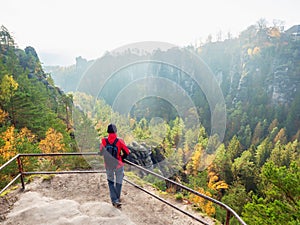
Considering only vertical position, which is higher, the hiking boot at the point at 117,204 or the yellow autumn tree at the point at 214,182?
the hiking boot at the point at 117,204

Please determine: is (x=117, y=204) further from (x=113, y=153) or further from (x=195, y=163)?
(x=195, y=163)

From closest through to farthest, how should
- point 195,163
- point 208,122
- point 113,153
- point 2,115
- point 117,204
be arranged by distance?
point 113,153
point 117,204
point 2,115
point 195,163
point 208,122

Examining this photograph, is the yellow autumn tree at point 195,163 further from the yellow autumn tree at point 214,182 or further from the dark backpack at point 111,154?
the dark backpack at point 111,154

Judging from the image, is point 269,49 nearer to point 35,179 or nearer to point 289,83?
point 289,83

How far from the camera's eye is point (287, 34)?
90688 millimetres

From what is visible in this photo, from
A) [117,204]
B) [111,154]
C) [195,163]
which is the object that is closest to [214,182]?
[195,163]

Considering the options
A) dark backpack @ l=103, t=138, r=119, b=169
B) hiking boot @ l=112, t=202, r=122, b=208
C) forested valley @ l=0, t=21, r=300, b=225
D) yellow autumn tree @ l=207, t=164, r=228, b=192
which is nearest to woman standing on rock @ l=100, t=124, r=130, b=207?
dark backpack @ l=103, t=138, r=119, b=169

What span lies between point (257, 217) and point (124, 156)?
8.62m

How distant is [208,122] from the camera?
64.8 meters

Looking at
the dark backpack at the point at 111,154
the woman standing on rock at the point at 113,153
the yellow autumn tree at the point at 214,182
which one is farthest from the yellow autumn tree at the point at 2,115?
the yellow autumn tree at the point at 214,182

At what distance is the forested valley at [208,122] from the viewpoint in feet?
36.6

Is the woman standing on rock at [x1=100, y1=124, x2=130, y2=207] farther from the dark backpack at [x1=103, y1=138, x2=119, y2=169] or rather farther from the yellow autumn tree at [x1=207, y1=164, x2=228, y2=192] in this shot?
the yellow autumn tree at [x1=207, y1=164, x2=228, y2=192]

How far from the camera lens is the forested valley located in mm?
11164

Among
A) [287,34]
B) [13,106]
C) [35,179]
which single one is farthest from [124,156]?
[287,34]
